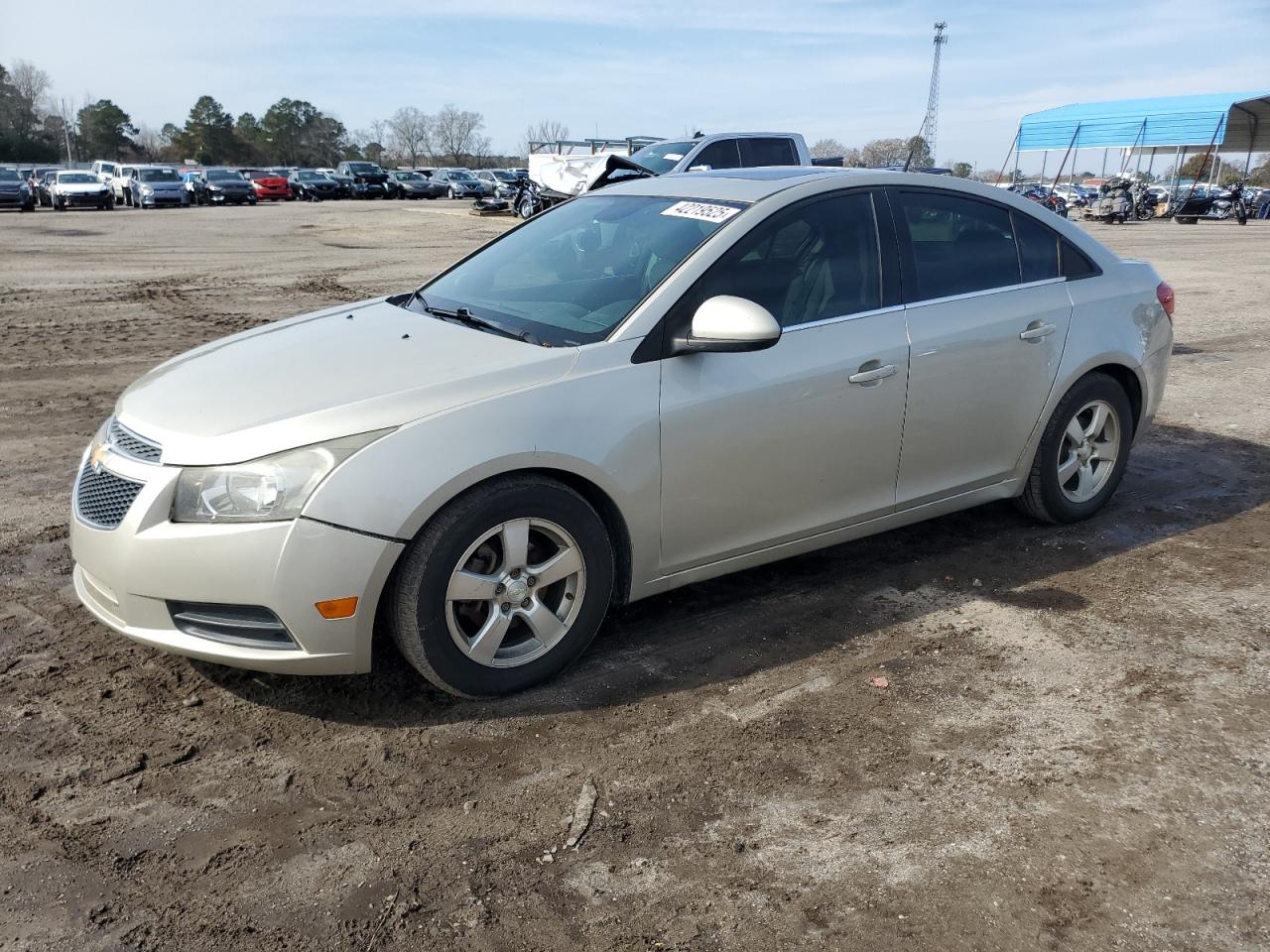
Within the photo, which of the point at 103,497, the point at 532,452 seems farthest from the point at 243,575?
the point at 532,452

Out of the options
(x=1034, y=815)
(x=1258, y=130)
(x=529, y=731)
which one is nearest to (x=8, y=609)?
(x=529, y=731)

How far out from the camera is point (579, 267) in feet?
14.0

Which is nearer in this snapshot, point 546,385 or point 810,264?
point 546,385

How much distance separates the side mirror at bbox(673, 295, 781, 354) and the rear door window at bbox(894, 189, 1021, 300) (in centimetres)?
105

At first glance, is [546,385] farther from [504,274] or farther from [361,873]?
[361,873]

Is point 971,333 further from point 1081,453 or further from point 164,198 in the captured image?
point 164,198

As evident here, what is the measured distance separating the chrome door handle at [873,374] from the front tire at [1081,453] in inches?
47.4

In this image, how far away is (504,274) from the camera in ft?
14.8

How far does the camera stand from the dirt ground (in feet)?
8.46

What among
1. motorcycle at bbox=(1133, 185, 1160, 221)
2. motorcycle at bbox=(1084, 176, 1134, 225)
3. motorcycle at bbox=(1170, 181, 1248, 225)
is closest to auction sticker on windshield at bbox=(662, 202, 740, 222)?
motorcycle at bbox=(1084, 176, 1134, 225)

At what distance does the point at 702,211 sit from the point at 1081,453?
2.41m

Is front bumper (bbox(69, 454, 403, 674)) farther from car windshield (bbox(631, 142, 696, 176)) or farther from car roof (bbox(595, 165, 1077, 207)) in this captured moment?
car windshield (bbox(631, 142, 696, 176))

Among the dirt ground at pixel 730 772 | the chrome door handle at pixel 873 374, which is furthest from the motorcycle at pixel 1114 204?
the chrome door handle at pixel 873 374

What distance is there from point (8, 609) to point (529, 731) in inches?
92.5
